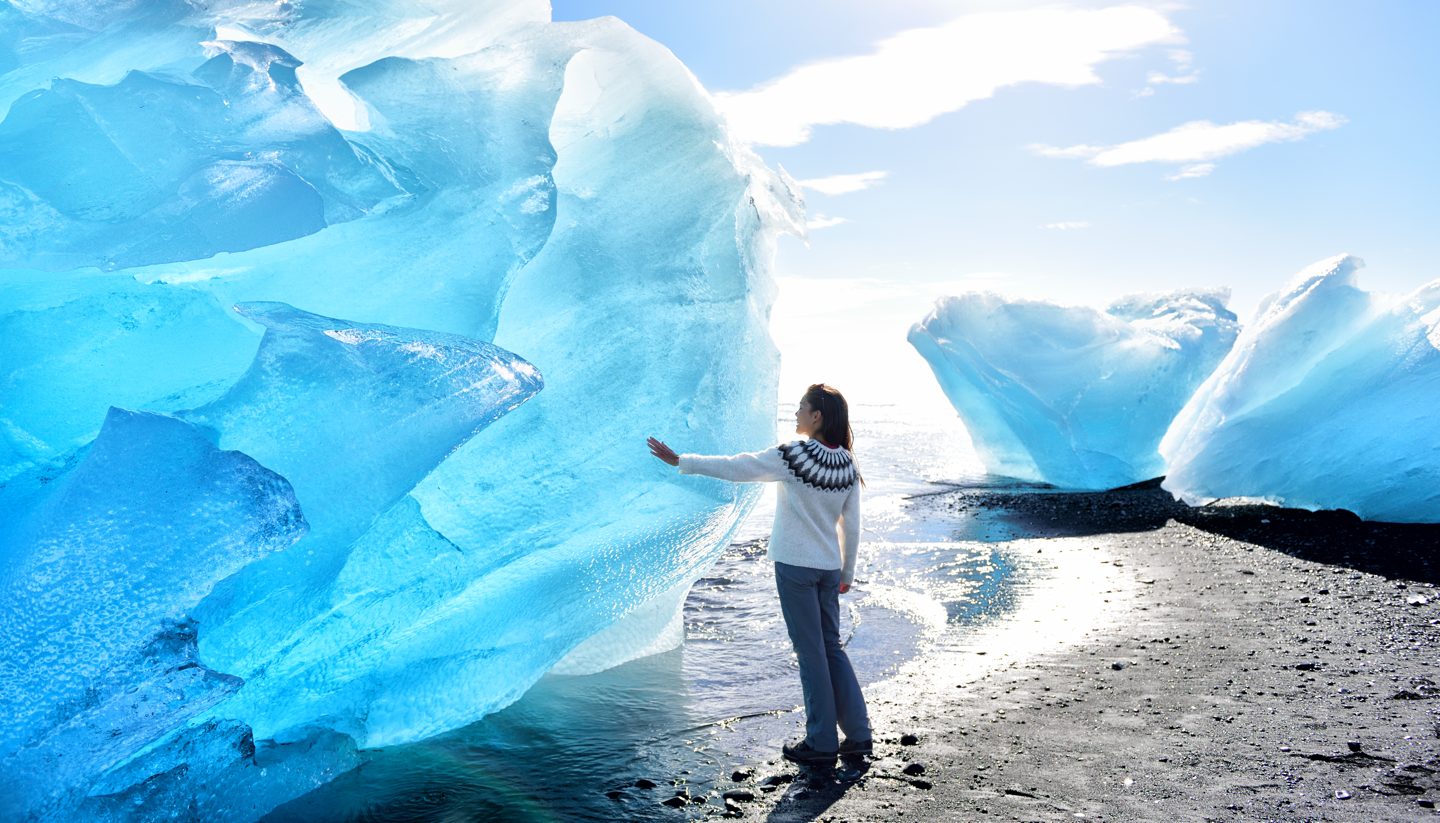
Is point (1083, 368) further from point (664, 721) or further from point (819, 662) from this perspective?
point (819, 662)

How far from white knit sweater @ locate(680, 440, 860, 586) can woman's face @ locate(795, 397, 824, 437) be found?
8 centimetres

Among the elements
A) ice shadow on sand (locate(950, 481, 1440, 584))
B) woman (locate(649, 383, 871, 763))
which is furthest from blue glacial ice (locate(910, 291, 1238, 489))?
woman (locate(649, 383, 871, 763))

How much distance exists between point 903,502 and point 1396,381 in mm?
6411

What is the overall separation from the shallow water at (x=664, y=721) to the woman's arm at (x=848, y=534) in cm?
82

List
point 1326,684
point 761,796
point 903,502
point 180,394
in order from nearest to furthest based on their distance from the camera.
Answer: point 761,796, point 180,394, point 1326,684, point 903,502

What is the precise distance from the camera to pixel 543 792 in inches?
146

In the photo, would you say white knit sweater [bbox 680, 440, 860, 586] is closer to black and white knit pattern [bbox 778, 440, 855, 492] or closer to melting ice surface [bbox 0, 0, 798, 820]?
black and white knit pattern [bbox 778, 440, 855, 492]

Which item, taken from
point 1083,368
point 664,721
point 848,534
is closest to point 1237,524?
point 1083,368

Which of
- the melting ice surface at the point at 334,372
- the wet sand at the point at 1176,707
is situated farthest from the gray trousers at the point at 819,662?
the melting ice surface at the point at 334,372

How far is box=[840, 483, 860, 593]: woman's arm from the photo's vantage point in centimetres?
399

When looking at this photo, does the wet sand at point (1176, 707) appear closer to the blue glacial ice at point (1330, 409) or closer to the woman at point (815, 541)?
the woman at point (815, 541)

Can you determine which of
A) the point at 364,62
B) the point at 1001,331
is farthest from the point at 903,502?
the point at 364,62

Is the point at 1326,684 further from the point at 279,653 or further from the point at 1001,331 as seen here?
A: the point at 1001,331

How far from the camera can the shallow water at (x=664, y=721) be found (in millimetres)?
3637
